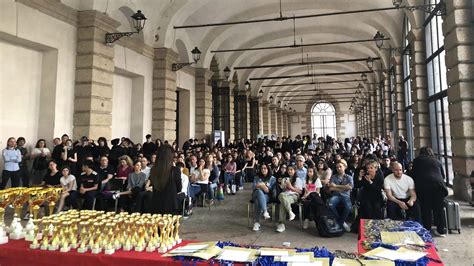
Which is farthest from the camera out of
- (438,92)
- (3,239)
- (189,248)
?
(438,92)

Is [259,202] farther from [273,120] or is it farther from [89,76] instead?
[273,120]

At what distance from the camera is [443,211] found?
5352mm

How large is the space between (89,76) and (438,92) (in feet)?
35.2

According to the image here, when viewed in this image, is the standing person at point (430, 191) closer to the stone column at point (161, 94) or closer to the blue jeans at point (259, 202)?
the blue jeans at point (259, 202)

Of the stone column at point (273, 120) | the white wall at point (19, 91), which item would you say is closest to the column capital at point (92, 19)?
the white wall at point (19, 91)

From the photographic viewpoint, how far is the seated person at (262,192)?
20.1ft

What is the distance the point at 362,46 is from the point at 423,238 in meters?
20.0

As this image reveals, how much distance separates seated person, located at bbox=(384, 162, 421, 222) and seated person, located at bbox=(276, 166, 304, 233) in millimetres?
1590

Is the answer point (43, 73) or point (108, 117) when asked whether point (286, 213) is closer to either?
point (108, 117)

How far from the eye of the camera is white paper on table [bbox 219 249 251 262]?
241cm

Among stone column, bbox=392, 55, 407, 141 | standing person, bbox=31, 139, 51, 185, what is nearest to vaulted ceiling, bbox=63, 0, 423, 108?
stone column, bbox=392, 55, 407, 141

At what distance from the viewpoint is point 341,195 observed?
5906 mm

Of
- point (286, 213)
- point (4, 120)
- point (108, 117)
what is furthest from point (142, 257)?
point (108, 117)

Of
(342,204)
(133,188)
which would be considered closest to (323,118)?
(342,204)
